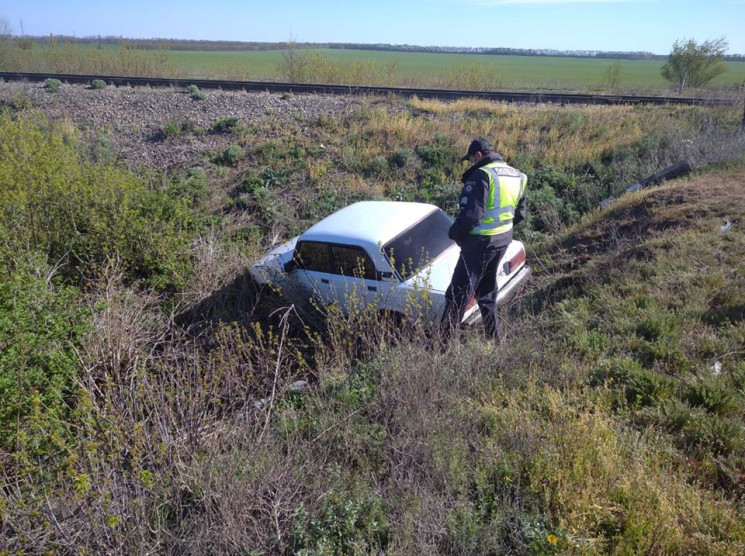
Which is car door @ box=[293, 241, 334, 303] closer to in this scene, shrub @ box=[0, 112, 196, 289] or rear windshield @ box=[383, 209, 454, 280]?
rear windshield @ box=[383, 209, 454, 280]

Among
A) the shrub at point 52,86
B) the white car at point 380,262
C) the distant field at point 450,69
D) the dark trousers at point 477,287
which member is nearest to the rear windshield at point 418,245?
the white car at point 380,262

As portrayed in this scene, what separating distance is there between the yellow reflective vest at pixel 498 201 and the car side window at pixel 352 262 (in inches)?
50.2

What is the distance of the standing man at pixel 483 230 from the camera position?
5000 millimetres

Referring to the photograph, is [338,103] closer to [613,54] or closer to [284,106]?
[284,106]

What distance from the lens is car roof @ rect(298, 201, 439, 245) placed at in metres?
5.92

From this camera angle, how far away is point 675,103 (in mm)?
14609

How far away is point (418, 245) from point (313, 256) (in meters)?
1.27

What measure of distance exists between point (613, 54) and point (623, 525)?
108899 millimetres

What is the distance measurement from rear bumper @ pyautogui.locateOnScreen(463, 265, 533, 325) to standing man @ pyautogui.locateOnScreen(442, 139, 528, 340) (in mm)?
98

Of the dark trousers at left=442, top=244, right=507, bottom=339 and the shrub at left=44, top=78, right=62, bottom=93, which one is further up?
the shrub at left=44, top=78, right=62, bottom=93

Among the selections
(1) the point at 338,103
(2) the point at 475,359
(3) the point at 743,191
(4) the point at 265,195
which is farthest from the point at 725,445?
(1) the point at 338,103

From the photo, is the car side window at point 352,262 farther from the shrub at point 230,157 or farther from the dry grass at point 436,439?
the shrub at point 230,157

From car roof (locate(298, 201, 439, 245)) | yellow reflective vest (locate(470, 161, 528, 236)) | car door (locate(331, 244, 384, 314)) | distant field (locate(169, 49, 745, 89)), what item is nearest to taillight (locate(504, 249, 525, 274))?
yellow reflective vest (locate(470, 161, 528, 236))

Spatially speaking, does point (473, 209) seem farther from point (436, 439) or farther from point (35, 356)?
point (35, 356)
